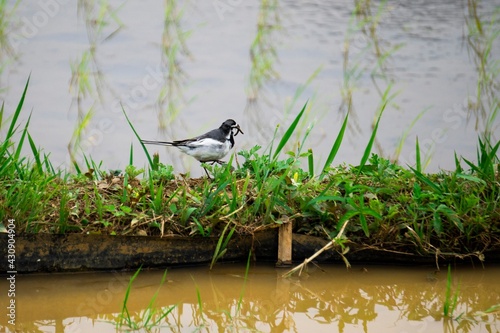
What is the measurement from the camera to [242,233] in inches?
188

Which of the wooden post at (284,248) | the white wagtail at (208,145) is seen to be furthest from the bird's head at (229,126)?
the wooden post at (284,248)

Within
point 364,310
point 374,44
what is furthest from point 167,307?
point 374,44

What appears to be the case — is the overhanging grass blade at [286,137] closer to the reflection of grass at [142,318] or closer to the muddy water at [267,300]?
the muddy water at [267,300]

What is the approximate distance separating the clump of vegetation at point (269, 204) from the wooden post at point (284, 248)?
3.8 inches

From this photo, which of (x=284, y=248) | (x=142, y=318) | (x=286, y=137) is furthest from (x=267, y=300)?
(x=286, y=137)

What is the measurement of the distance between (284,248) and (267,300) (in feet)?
1.78

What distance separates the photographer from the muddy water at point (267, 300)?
3.93 metres

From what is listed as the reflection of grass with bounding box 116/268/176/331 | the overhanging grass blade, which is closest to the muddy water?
the reflection of grass with bounding box 116/268/176/331

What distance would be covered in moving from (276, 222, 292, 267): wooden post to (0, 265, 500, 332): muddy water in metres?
0.08

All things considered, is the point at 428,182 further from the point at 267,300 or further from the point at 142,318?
the point at 142,318

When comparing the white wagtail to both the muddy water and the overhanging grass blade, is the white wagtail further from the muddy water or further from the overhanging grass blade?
the muddy water

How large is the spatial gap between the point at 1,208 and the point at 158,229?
0.92 m

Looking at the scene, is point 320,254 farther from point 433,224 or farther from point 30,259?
point 30,259

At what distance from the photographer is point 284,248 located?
4.81 m
